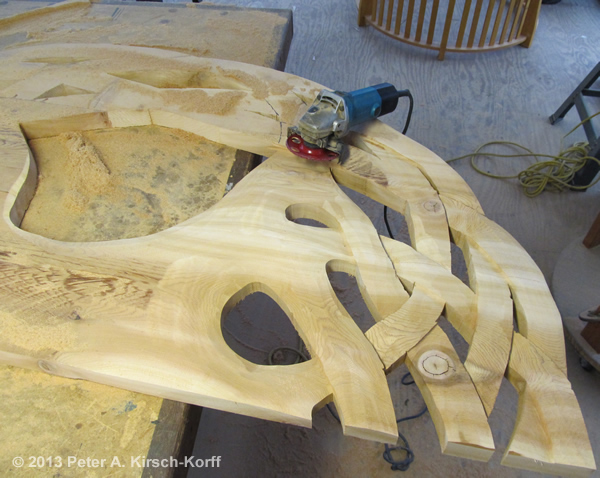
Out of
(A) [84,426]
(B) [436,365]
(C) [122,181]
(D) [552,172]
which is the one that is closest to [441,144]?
(D) [552,172]

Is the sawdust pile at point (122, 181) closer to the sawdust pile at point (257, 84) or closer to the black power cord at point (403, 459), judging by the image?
the sawdust pile at point (257, 84)

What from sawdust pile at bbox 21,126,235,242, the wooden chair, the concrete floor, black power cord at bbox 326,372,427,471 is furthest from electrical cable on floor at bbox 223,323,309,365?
the wooden chair

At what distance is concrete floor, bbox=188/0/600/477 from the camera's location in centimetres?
198

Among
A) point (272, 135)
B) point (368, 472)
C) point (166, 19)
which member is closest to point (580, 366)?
point (368, 472)

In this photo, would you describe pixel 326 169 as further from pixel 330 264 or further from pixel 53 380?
pixel 53 380

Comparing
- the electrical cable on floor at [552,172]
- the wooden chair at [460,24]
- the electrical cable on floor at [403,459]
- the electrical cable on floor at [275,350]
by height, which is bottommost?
the electrical cable on floor at [403,459]

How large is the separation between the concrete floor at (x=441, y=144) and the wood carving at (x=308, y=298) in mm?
1163

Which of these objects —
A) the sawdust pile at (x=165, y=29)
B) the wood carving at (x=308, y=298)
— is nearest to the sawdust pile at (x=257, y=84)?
the wood carving at (x=308, y=298)

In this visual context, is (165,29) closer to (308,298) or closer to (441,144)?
(308,298)

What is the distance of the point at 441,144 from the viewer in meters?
3.36

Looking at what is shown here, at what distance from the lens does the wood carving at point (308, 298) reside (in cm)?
93

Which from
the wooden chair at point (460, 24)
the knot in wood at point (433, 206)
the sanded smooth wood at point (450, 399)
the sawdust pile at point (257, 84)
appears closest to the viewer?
the sanded smooth wood at point (450, 399)

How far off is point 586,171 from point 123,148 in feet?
9.53

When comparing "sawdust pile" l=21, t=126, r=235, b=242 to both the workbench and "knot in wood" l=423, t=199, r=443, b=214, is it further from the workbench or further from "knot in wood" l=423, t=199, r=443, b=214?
"knot in wood" l=423, t=199, r=443, b=214
